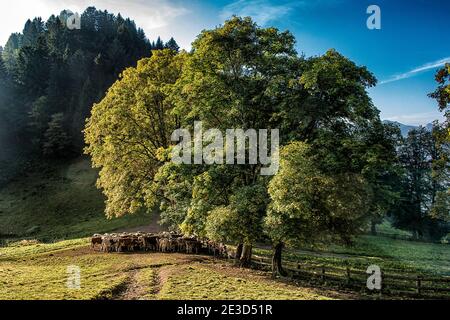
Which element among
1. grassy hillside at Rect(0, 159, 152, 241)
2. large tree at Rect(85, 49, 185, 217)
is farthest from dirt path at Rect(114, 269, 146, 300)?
grassy hillside at Rect(0, 159, 152, 241)

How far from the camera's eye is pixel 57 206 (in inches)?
2635

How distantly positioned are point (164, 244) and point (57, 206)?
133ft

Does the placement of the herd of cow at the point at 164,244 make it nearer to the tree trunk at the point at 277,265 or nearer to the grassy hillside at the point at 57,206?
the tree trunk at the point at 277,265

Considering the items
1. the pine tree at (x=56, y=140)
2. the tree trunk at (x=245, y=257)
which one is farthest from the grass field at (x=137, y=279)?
the pine tree at (x=56, y=140)

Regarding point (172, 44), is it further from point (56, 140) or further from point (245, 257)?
point (245, 257)

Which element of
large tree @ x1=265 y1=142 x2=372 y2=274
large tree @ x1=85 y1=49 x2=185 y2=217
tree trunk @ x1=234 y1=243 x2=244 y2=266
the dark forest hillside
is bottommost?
tree trunk @ x1=234 y1=243 x2=244 y2=266

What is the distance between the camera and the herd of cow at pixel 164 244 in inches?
1335

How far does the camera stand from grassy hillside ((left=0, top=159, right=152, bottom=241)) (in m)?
57.0

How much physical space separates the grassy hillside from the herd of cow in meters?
20.1

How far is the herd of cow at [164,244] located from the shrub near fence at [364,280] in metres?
8.56

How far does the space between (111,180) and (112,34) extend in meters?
100

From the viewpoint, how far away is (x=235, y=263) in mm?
29375

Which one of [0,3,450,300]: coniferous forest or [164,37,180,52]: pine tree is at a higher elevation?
[164,37,180,52]: pine tree

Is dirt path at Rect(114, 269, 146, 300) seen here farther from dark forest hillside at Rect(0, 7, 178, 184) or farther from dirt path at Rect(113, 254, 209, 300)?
dark forest hillside at Rect(0, 7, 178, 184)
